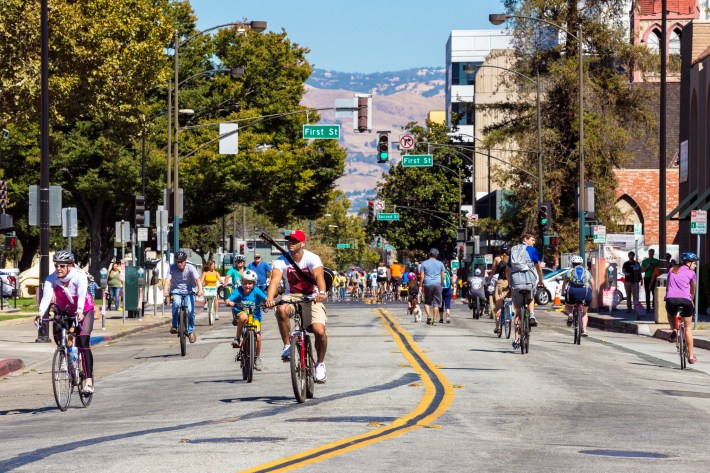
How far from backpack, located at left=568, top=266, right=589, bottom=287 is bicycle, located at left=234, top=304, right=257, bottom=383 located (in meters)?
10.5

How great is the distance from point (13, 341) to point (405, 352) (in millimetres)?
10287

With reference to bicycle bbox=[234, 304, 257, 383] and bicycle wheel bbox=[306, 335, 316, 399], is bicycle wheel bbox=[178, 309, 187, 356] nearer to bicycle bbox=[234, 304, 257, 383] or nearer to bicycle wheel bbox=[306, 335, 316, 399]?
bicycle bbox=[234, 304, 257, 383]

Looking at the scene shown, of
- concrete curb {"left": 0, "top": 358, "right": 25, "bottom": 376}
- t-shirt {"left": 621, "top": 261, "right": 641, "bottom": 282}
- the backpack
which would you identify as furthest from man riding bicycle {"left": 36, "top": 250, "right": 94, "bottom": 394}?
t-shirt {"left": 621, "top": 261, "right": 641, "bottom": 282}

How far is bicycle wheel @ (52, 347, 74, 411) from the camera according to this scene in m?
15.2

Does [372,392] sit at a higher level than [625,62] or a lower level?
lower

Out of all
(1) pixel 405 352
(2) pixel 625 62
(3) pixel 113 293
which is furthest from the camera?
Answer: (2) pixel 625 62

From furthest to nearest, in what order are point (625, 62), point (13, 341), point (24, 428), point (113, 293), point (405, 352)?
point (625, 62), point (113, 293), point (13, 341), point (405, 352), point (24, 428)

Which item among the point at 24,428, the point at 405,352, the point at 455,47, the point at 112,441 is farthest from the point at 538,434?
the point at 455,47

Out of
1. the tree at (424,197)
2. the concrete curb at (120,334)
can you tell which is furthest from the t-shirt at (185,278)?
the tree at (424,197)

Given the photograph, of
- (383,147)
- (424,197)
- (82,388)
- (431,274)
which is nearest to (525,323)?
(82,388)

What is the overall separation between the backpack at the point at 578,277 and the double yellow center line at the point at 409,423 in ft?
21.0

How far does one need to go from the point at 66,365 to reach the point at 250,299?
13.6 feet

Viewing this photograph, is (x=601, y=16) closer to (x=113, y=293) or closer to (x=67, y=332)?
(x=113, y=293)

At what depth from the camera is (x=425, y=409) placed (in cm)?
1384
